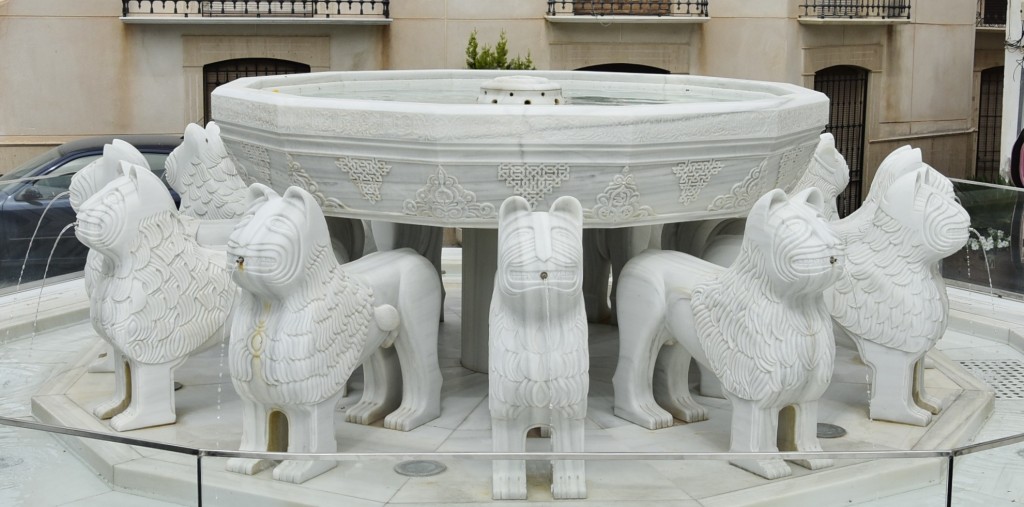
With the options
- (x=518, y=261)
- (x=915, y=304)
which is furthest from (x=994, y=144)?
(x=518, y=261)

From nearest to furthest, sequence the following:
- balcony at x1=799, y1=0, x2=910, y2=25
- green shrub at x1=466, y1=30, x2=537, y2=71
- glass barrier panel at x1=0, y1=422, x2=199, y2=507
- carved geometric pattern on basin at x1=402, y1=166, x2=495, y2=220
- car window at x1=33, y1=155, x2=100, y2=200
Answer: glass barrier panel at x1=0, y1=422, x2=199, y2=507, carved geometric pattern on basin at x1=402, y1=166, x2=495, y2=220, car window at x1=33, y1=155, x2=100, y2=200, green shrub at x1=466, y1=30, x2=537, y2=71, balcony at x1=799, y1=0, x2=910, y2=25

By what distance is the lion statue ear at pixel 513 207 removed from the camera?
548 cm

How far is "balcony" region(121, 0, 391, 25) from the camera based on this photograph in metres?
16.1

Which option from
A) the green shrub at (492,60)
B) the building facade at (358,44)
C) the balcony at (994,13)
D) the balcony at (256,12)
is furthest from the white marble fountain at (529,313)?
the balcony at (994,13)

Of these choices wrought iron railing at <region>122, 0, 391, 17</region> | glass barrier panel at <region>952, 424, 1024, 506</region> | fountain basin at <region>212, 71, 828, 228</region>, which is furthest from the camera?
wrought iron railing at <region>122, 0, 391, 17</region>

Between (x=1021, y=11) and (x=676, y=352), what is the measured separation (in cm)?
990

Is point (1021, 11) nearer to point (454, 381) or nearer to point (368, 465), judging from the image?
point (454, 381)

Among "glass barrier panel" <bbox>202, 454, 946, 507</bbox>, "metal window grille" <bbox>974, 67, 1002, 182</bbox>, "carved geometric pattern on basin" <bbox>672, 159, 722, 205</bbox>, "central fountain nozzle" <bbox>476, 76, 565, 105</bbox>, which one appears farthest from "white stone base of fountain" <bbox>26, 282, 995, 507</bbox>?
"metal window grille" <bbox>974, 67, 1002, 182</bbox>

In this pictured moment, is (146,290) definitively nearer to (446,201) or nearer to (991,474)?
(446,201)

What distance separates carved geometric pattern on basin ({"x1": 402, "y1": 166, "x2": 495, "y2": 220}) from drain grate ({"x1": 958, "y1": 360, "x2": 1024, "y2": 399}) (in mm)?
3071

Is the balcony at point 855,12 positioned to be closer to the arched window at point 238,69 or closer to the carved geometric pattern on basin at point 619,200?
the arched window at point 238,69

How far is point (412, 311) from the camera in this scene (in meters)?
6.29

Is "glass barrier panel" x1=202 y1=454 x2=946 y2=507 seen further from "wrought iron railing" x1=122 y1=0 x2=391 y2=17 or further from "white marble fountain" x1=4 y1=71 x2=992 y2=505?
"wrought iron railing" x1=122 y1=0 x2=391 y2=17

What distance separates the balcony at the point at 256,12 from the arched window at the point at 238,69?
0.59 m
